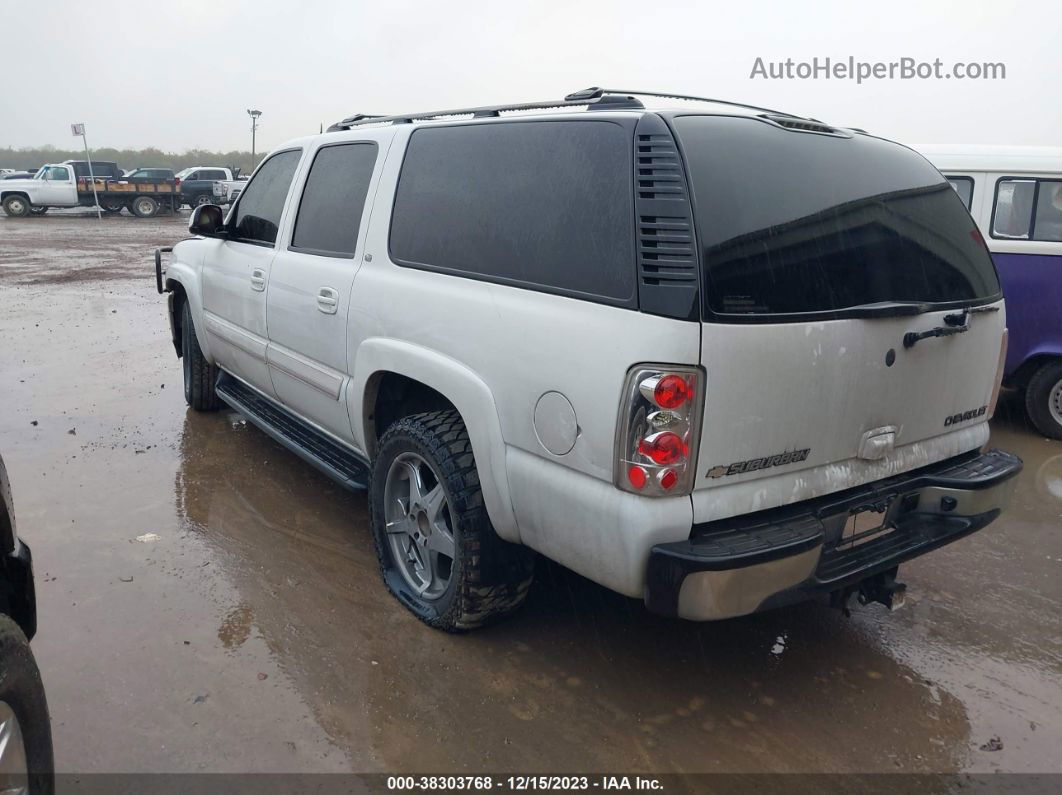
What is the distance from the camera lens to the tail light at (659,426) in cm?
235

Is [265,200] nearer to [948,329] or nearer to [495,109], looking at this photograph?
[495,109]

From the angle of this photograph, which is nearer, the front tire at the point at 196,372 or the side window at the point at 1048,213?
the front tire at the point at 196,372

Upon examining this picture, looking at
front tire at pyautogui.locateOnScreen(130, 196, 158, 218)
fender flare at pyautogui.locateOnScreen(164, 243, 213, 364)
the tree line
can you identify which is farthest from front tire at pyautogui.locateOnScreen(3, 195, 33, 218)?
the tree line

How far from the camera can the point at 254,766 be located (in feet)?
8.41

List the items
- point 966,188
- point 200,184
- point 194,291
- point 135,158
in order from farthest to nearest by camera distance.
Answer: point 135,158 → point 200,184 → point 966,188 → point 194,291

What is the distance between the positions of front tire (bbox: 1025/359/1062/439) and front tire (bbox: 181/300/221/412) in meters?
6.18

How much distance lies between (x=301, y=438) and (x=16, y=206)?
3056 centimetres

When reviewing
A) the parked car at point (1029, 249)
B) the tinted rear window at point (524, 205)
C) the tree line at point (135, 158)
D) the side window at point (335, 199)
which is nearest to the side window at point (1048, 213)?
the parked car at point (1029, 249)

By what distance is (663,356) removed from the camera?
7.64 ft

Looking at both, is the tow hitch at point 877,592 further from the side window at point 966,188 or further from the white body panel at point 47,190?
the white body panel at point 47,190

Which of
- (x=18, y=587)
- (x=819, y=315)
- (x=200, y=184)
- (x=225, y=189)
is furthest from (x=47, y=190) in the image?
(x=819, y=315)

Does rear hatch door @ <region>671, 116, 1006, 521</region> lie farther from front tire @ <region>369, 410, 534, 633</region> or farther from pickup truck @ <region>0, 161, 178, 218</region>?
pickup truck @ <region>0, 161, 178, 218</region>

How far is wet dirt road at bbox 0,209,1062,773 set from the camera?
2680 mm

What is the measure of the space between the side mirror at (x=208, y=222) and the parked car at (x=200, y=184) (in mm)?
28251
